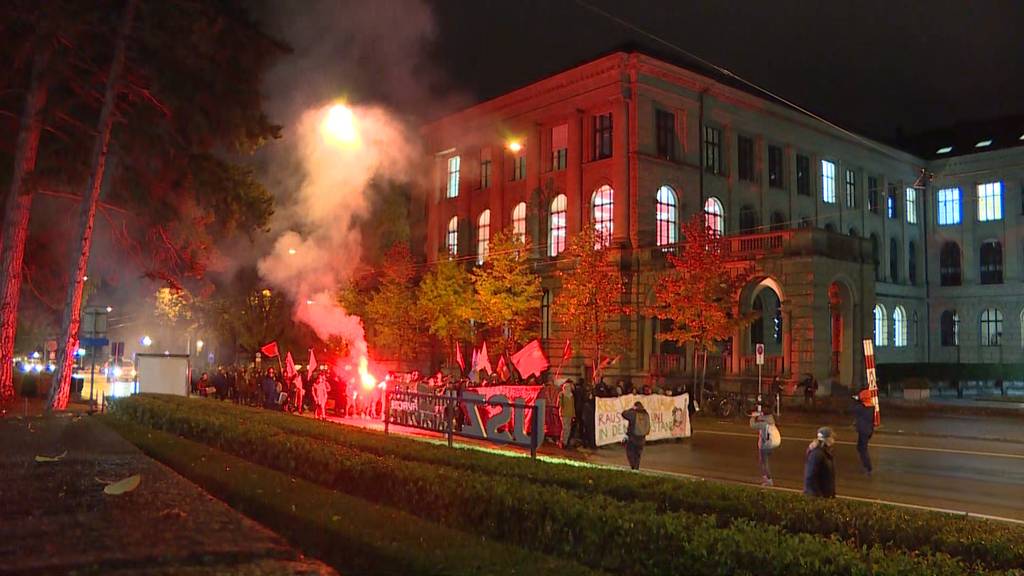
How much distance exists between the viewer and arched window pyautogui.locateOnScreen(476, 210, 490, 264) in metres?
51.1

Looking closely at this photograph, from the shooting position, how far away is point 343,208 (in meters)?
37.1

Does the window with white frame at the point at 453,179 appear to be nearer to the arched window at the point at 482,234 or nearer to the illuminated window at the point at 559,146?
the arched window at the point at 482,234

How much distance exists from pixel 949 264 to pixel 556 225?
114ft

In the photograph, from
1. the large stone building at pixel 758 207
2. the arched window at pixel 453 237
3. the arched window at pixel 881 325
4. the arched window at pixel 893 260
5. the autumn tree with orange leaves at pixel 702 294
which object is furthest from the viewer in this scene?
the arched window at pixel 893 260

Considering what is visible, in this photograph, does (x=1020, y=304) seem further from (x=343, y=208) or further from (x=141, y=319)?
(x=141, y=319)

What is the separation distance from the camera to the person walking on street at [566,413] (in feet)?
63.1

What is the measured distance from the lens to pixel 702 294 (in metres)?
33.0

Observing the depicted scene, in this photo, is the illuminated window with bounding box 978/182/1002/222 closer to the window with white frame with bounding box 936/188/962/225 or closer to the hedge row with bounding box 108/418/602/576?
the window with white frame with bounding box 936/188/962/225

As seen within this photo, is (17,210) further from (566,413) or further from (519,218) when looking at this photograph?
(519,218)

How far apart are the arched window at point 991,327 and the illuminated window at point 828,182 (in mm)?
15509

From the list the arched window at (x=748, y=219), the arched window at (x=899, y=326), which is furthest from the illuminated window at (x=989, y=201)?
the arched window at (x=748, y=219)

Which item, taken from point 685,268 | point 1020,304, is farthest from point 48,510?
point 1020,304

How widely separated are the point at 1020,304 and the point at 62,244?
58.6 meters

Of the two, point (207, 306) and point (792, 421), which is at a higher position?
point (207, 306)
